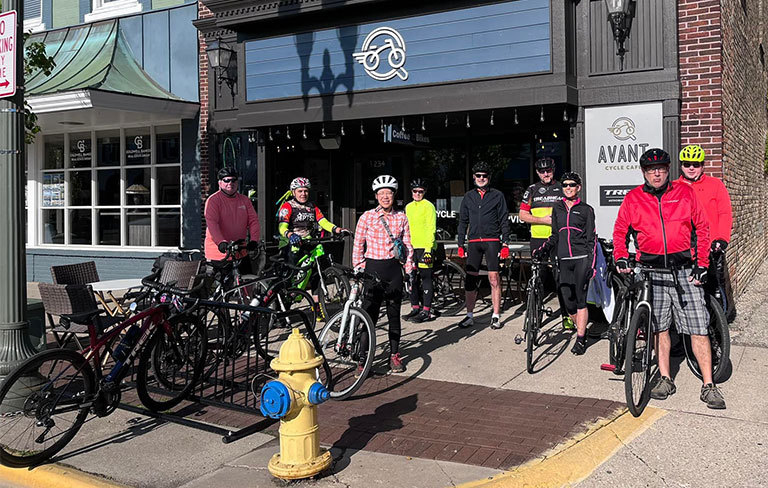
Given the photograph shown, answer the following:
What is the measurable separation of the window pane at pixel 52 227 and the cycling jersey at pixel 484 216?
32.8ft

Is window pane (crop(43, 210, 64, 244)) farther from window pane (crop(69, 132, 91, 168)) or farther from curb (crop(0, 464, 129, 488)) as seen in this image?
curb (crop(0, 464, 129, 488))

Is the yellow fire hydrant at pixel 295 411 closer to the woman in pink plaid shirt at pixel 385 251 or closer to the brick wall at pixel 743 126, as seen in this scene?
the woman in pink plaid shirt at pixel 385 251

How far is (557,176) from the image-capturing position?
10.9 meters

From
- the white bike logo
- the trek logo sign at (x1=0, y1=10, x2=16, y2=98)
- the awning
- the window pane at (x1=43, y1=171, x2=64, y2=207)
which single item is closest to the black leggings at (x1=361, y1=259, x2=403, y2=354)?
the trek logo sign at (x1=0, y1=10, x2=16, y2=98)

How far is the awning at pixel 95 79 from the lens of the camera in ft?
Answer: 36.5

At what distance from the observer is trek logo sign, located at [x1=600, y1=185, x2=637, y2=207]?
880cm

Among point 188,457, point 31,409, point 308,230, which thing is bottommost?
point 188,457

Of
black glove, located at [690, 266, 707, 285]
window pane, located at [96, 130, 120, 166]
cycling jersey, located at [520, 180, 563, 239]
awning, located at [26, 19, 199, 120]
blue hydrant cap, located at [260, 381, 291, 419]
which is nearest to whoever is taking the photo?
blue hydrant cap, located at [260, 381, 291, 419]

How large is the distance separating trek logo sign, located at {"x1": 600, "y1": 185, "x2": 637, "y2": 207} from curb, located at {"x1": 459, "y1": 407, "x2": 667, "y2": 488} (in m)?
4.03

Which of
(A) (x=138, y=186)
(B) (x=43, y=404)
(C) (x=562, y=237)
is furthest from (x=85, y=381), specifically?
(A) (x=138, y=186)

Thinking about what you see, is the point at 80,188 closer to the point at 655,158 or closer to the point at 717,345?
the point at 655,158

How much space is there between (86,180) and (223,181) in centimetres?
765

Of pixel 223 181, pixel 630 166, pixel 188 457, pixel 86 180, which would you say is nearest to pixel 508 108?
pixel 630 166

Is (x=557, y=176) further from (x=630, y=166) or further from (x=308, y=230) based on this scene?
(x=308, y=230)
